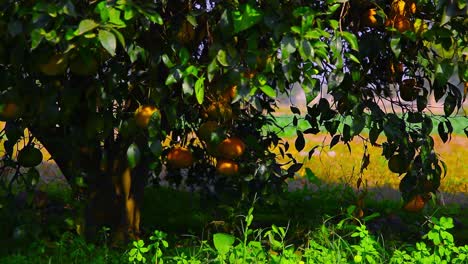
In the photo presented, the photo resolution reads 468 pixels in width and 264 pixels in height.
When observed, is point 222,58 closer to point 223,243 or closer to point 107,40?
point 107,40

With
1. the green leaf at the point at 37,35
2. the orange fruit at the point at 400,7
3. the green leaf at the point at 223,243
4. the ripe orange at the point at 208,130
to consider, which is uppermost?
the orange fruit at the point at 400,7

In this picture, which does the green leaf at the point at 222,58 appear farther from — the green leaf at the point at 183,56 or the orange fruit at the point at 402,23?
the orange fruit at the point at 402,23

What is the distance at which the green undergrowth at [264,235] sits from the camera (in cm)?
389

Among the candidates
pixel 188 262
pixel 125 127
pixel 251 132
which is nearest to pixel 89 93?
pixel 125 127

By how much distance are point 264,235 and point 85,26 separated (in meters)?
1.93

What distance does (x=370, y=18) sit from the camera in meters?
3.54

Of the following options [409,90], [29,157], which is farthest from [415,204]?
[29,157]

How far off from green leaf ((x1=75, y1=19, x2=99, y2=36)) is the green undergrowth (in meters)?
1.51

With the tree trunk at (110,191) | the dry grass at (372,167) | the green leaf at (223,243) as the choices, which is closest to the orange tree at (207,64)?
the green leaf at (223,243)

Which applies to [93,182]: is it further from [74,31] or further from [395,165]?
[74,31]

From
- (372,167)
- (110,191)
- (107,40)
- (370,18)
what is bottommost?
(110,191)

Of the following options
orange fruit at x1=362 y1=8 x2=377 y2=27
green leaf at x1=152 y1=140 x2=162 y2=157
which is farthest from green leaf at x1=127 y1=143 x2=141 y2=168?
orange fruit at x1=362 y1=8 x2=377 y2=27

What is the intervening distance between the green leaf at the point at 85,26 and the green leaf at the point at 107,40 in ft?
0.10

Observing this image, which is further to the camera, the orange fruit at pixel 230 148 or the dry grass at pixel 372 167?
the dry grass at pixel 372 167
